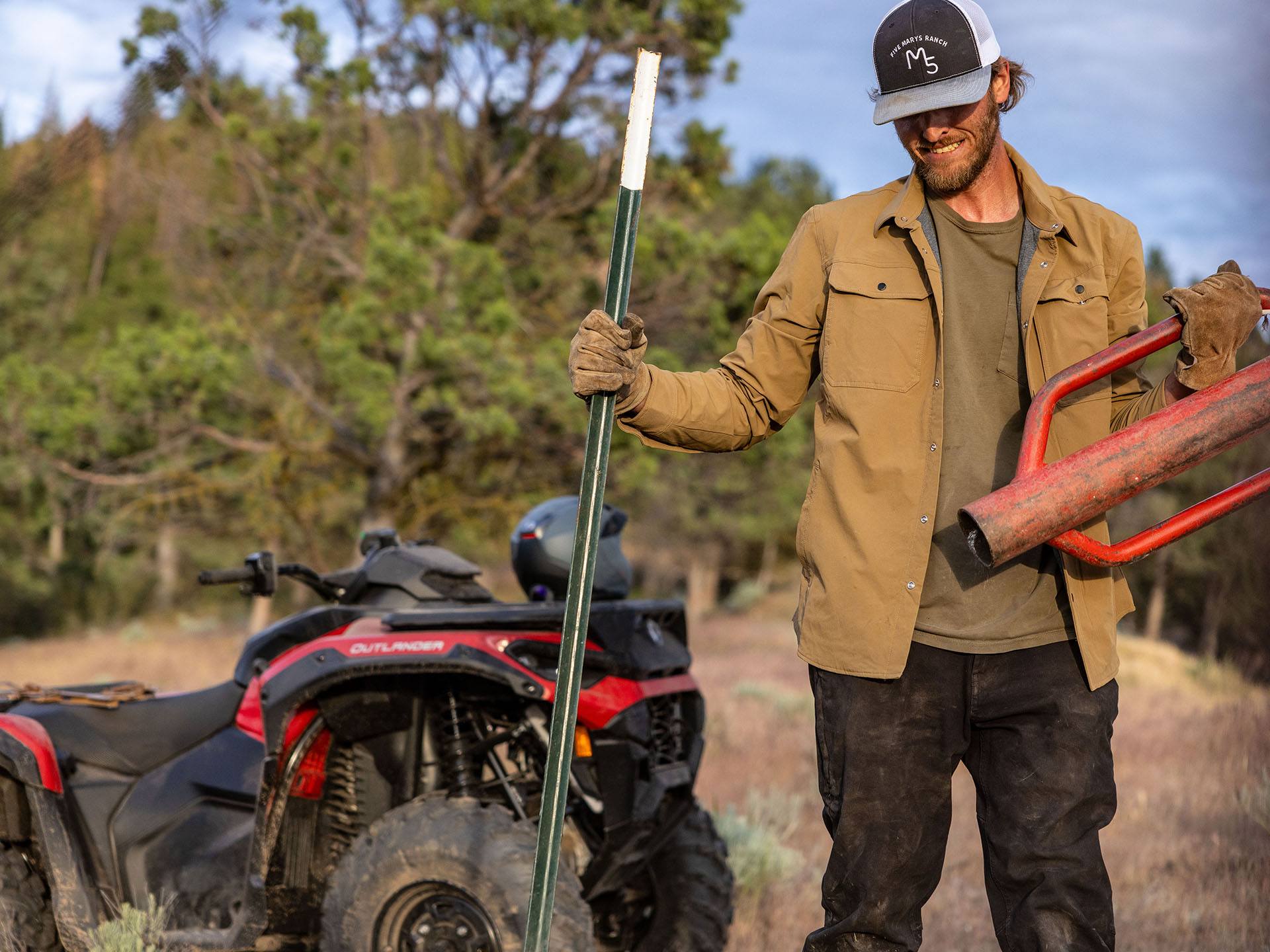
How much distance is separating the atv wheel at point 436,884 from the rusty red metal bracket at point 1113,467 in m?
1.53

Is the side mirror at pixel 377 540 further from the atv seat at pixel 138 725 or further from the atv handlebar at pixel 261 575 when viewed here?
the atv seat at pixel 138 725

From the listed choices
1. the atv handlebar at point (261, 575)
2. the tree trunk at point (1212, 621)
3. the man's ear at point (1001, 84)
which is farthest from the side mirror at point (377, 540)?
the tree trunk at point (1212, 621)

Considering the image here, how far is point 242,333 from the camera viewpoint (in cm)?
1638

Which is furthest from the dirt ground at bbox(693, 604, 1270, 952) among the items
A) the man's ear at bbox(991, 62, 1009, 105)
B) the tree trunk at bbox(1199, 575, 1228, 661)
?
the tree trunk at bbox(1199, 575, 1228, 661)

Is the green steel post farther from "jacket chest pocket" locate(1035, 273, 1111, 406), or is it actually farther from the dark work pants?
"jacket chest pocket" locate(1035, 273, 1111, 406)

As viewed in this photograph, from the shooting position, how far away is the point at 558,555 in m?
3.97

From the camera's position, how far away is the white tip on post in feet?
7.58

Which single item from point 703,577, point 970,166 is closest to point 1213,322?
point 970,166

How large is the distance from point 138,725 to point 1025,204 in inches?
126

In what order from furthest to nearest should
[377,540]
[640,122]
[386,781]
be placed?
[377,540] → [386,781] → [640,122]

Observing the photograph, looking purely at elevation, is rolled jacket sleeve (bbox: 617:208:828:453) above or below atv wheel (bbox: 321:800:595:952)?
above

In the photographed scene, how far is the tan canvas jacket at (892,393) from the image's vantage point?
2.54 meters

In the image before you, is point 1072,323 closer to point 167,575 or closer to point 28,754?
point 28,754

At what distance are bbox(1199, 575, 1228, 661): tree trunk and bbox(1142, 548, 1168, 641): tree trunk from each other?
2658 mm
